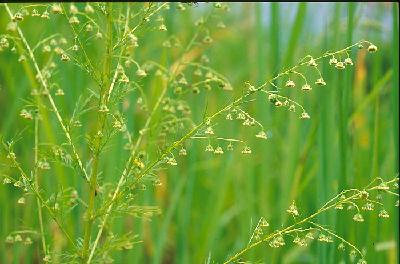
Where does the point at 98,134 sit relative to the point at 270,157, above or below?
above

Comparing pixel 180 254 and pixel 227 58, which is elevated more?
pixel 227 58

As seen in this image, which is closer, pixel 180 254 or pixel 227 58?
pixel 180 254

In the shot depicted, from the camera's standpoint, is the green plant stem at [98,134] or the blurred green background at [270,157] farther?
the blurred green background at [270,157]

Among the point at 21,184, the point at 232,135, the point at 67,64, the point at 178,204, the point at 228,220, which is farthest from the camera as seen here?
the point at 232,135

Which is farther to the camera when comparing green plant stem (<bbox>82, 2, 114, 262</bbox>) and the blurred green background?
the blurred green background

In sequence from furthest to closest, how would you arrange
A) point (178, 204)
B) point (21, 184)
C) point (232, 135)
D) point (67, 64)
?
point (232, 135) → point (178, 204) → point (67, 64) → point (21, 184)

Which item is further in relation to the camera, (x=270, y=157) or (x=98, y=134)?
(x=270, y=157)

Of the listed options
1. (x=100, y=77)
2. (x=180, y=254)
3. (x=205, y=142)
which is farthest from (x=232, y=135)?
(x=100, y=77)

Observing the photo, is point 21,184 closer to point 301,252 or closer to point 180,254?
point 180,254
